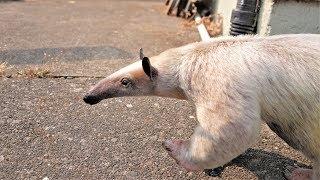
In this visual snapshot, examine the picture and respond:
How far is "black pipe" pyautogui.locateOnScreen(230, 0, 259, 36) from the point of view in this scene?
6168 millimetres

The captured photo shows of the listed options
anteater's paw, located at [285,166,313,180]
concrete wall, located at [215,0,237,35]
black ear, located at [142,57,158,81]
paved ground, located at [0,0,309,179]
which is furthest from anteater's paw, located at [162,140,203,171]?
concrete wall, located at [215,0,237,35]

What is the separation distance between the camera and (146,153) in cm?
423

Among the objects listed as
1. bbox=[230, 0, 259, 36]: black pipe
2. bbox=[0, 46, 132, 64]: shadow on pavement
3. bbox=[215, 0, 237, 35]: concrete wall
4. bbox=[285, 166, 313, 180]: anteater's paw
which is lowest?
bbox=[0, 46, 132, 64]: shadow on pavement

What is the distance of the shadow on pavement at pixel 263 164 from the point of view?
4047 millimetres

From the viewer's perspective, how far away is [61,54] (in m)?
6.64

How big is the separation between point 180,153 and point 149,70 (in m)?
0.66

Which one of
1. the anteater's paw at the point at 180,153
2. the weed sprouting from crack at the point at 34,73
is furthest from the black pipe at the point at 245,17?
the anteater's paw at the point at 180,153

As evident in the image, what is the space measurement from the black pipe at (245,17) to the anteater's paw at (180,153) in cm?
303

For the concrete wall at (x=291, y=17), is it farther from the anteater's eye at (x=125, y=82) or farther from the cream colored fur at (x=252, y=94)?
the anteater's eye at (x=125, y=82)

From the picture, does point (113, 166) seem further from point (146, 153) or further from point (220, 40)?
point (220, 40)

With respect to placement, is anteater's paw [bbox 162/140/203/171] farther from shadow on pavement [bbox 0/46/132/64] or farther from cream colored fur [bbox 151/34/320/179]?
shadow on pavement [bbox 0/46/132/64]

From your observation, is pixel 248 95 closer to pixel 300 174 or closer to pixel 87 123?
pixel 300 174

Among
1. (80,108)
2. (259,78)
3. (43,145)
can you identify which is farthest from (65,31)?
(259,78)

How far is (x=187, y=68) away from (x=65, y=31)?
4712 mm
